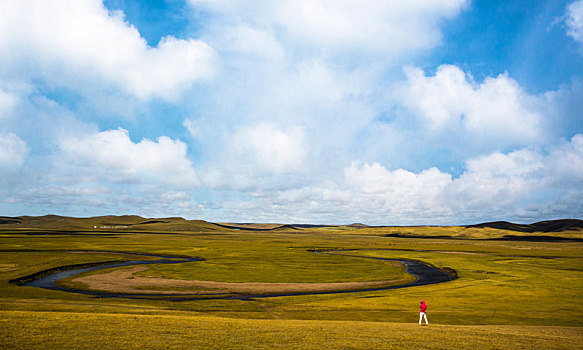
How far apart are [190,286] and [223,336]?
134 feet

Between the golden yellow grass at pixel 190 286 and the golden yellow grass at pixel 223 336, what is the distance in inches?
1194

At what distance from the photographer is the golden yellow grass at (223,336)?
2131 centimetres

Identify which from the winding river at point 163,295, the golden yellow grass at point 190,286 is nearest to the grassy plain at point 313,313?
the winding river at point 163,295

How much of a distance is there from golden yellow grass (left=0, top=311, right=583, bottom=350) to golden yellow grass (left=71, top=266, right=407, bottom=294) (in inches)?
1194

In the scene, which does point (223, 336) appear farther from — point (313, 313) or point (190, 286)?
point (190, 286)

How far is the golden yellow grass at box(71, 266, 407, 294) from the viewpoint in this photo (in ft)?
192

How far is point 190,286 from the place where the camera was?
202 ft

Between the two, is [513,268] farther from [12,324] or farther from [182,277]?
[12,324]

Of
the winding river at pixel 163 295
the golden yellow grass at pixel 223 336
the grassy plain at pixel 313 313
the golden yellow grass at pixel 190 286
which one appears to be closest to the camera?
the golden yellow grass at pixel 223 336

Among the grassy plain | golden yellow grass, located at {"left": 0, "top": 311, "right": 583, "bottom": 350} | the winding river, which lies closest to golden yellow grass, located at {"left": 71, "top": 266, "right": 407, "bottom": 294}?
the winding river

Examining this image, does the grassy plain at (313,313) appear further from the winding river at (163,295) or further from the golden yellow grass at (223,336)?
the winding river at (163,295)

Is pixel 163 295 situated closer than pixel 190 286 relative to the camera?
Yes

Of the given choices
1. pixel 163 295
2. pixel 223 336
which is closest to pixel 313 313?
pixel 223 336

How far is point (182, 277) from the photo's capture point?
69812 millimetres
